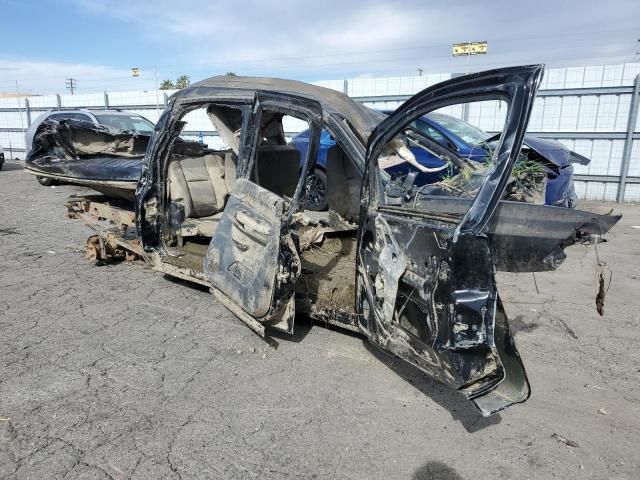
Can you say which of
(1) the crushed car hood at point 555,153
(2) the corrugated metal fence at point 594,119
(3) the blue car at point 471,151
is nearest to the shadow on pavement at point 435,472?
(3) the blue car at point 471,151

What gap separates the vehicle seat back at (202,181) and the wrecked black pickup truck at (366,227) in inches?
0.6

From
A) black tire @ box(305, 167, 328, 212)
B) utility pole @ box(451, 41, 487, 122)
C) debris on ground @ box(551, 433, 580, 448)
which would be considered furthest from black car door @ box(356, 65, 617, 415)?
utility pole @ box(451, 41, 487, 122)

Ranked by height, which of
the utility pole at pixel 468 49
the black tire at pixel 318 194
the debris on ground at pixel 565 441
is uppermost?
the utility pole at pixel 468 49

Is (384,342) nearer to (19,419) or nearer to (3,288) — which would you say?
(19,419)

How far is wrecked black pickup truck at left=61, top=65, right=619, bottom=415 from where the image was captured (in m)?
2.23

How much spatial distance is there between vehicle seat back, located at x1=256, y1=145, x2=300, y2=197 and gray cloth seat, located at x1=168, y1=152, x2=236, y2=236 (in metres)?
0.48

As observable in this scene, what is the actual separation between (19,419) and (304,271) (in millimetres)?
2359

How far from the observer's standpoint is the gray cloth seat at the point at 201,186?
481 centimetres

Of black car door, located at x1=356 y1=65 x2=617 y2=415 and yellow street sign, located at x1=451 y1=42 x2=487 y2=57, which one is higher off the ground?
yellow street sign, located at x1=451 y1=42 x2=487 y2=57

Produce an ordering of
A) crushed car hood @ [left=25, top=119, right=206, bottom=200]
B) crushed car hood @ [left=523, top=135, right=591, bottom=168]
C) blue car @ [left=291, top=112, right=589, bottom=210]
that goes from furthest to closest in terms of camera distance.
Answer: crushed car hood @ [left=523, top=135, right=591, bottom=168]
blue car @ [left=291, top=112, right=589, bottom=210]
crushed car hood @ [left=25, top=119, right=206, bottom=200]

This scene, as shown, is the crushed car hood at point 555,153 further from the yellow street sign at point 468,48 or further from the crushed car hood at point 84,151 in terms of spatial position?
the yellow street sign at point 468,48

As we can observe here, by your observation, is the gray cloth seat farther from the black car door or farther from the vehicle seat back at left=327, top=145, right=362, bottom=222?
the black car door

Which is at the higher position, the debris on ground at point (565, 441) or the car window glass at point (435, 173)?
the car window glass at point (435, 173)

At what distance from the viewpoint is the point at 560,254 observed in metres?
2.53
